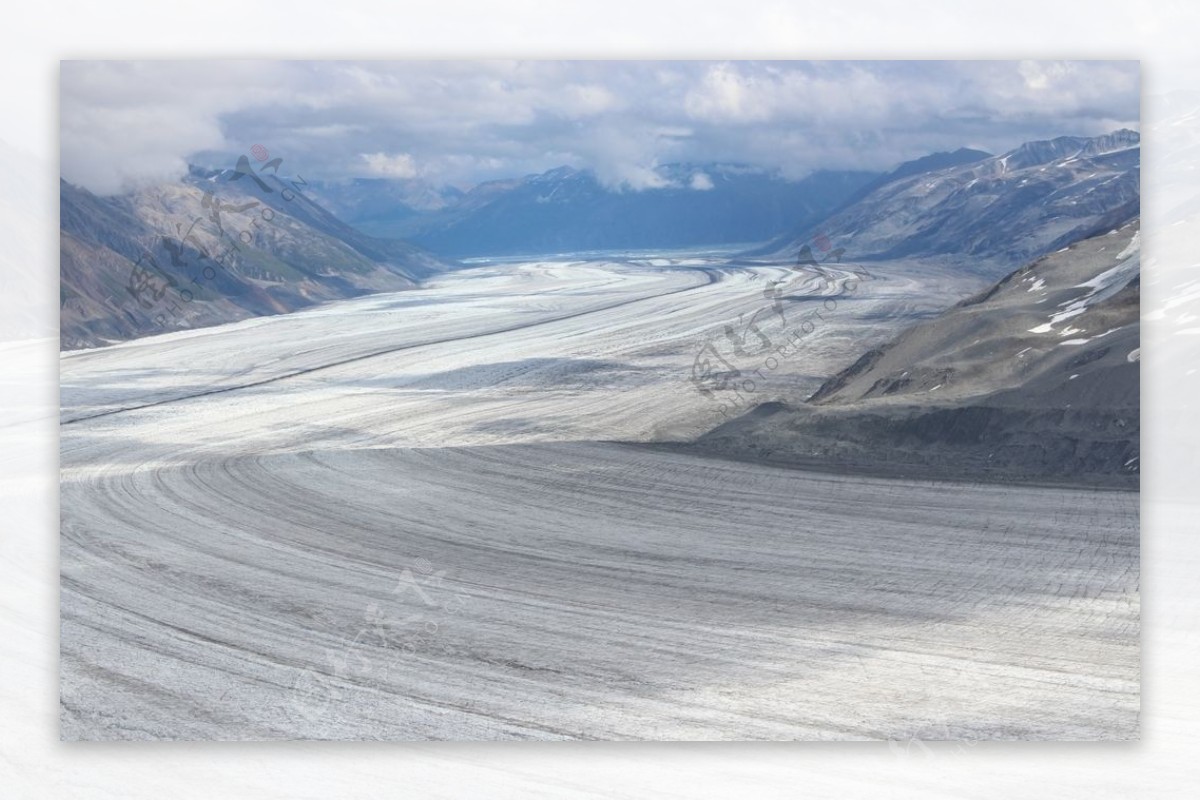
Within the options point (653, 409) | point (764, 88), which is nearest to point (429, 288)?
point (653, 409)

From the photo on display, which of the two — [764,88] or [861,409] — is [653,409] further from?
[764,88]
